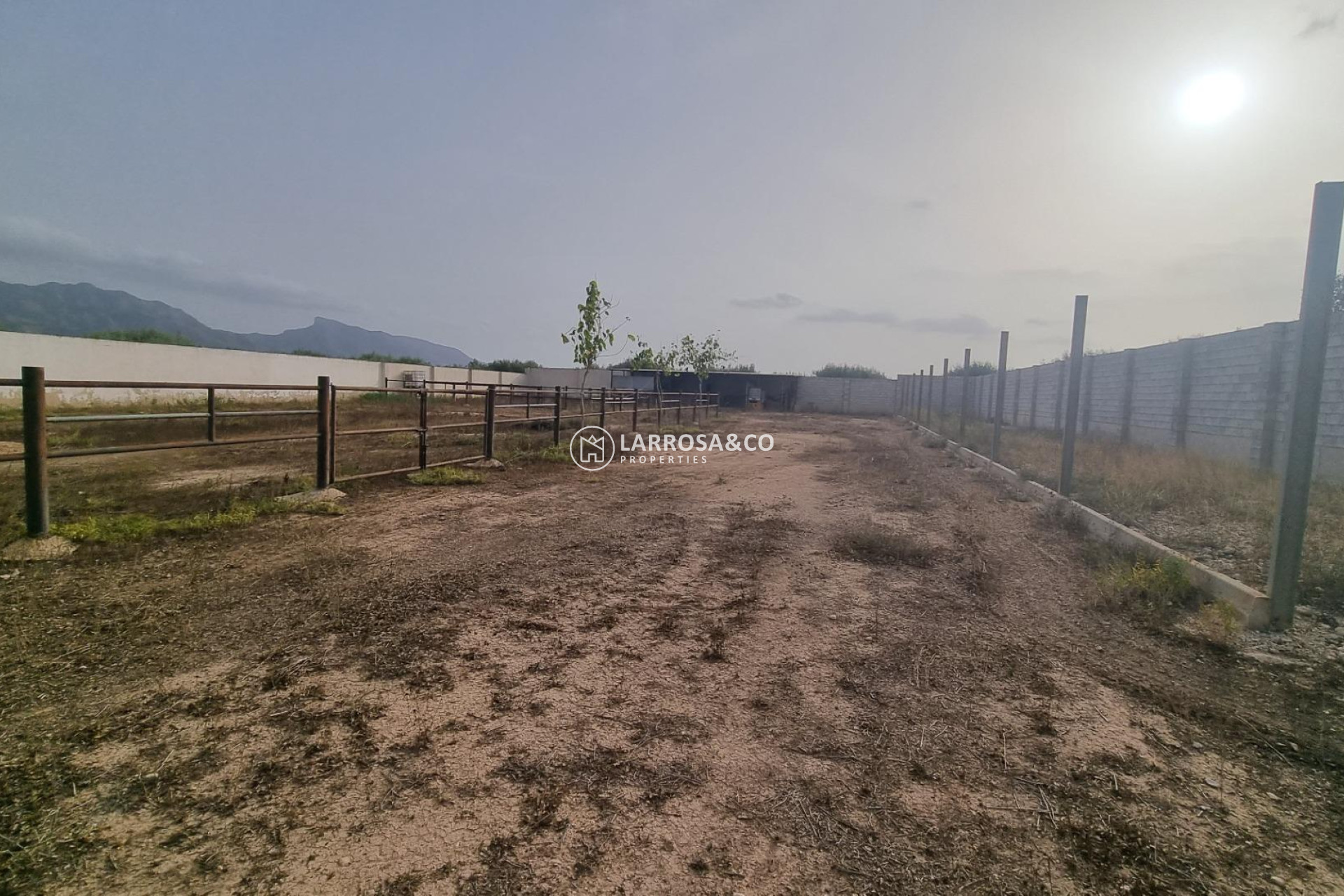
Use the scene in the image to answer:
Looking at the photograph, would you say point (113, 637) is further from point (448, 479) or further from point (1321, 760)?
point (1321, 760)

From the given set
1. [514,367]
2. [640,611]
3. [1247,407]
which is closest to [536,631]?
[640,611]

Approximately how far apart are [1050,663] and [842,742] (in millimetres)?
1509

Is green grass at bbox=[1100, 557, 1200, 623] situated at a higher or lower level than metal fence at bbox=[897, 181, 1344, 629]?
lower

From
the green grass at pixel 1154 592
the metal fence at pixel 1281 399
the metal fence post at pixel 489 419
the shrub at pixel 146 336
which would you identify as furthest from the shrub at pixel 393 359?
the green grass at pixel 1154 592

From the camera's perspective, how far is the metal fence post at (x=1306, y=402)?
3.44 metres

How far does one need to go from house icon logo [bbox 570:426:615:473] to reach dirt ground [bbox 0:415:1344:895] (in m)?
5.83

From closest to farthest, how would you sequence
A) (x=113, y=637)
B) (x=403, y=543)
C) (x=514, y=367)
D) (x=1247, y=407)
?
(x=113, y=637) → (x=403, y=543) → (x=1247, y=407) → (x=514, y=367)

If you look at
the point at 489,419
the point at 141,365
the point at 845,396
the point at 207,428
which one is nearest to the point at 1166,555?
the point at 489,419

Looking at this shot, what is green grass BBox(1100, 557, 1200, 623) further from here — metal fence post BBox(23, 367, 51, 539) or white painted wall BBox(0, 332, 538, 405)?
white painted wall BBox(0, 332, 538, 405)

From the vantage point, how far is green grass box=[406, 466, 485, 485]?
24.4 ft

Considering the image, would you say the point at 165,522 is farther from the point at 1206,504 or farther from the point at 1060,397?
the point at 1060,397

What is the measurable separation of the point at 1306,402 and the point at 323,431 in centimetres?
778

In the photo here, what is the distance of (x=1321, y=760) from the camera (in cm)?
229

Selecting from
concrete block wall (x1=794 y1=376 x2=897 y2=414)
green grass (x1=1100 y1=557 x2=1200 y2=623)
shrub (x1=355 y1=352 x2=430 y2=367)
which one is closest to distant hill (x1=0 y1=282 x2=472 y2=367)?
shrub (x1=355 y1=352 x2=430 y2=367)
